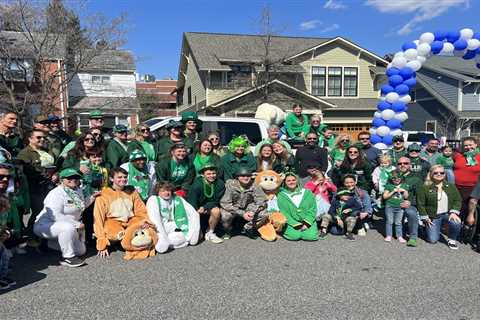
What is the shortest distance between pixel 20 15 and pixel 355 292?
19006 millimetres

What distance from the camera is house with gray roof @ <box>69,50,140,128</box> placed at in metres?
24.0

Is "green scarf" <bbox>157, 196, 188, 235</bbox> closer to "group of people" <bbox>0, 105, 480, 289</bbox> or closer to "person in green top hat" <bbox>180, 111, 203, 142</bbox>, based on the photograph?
"group of people" <bbox>0, 105, 480, 289</bbox>

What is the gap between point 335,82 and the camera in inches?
971

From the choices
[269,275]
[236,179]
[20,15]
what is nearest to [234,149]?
[236,179]

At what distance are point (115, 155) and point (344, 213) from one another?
3673 millimetres

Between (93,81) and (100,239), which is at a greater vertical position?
(93,81)

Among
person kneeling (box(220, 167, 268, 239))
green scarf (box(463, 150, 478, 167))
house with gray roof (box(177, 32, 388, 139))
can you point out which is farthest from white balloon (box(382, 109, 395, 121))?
house with gray roof (box(177, 32, 388, 139))

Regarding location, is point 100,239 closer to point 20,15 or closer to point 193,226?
point 193,226

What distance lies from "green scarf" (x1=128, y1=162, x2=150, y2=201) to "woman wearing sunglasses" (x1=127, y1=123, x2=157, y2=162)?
386 millimetres

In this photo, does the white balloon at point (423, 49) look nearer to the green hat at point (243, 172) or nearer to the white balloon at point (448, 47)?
the white balloon at point (448, 47)

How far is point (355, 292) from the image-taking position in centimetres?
388

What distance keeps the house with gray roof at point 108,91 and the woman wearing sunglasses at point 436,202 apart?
70.4ft

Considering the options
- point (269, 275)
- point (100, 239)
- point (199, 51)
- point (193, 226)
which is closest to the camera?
point (269, 275)

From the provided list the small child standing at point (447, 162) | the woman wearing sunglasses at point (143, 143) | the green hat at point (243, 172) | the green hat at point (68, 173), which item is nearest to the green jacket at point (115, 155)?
the woman wearing sunglasses at point (143, 143)
